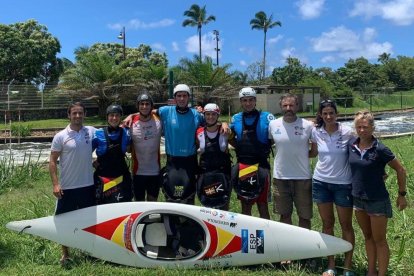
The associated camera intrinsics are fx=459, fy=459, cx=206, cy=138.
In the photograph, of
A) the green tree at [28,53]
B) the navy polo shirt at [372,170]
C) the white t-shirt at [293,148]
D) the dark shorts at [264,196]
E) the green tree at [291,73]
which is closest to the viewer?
the navy polo shirt at [372,170]

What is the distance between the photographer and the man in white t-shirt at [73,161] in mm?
4664

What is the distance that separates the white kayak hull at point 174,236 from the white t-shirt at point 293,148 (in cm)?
57

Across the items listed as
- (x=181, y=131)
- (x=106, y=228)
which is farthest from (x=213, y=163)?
(x=106, y=228)

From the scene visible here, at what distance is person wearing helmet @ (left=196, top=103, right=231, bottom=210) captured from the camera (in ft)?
16.3

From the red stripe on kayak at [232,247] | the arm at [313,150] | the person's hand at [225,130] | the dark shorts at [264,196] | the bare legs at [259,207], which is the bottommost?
the red stripe on kayak at [232,247]

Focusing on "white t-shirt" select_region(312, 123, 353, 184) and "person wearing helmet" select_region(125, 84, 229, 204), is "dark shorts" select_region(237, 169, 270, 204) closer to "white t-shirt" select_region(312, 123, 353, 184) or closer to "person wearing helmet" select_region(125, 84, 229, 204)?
"person wearing helmet" select_region(125, 84, 229, 204)

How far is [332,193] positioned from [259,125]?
1.10m

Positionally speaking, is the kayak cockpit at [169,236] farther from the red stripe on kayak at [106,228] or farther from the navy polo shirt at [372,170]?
the navy polo shirt at [372,170]

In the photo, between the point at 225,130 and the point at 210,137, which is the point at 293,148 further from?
the point at 210,137

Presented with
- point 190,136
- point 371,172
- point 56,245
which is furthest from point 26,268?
point 371,172

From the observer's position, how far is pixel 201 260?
15.6 ft

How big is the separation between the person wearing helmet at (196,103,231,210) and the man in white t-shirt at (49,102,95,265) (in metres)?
1.19

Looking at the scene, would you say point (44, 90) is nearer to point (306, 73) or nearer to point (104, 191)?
point (104, 191)

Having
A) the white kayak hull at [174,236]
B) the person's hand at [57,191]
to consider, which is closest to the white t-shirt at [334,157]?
the white kayak hull at [174,236]
